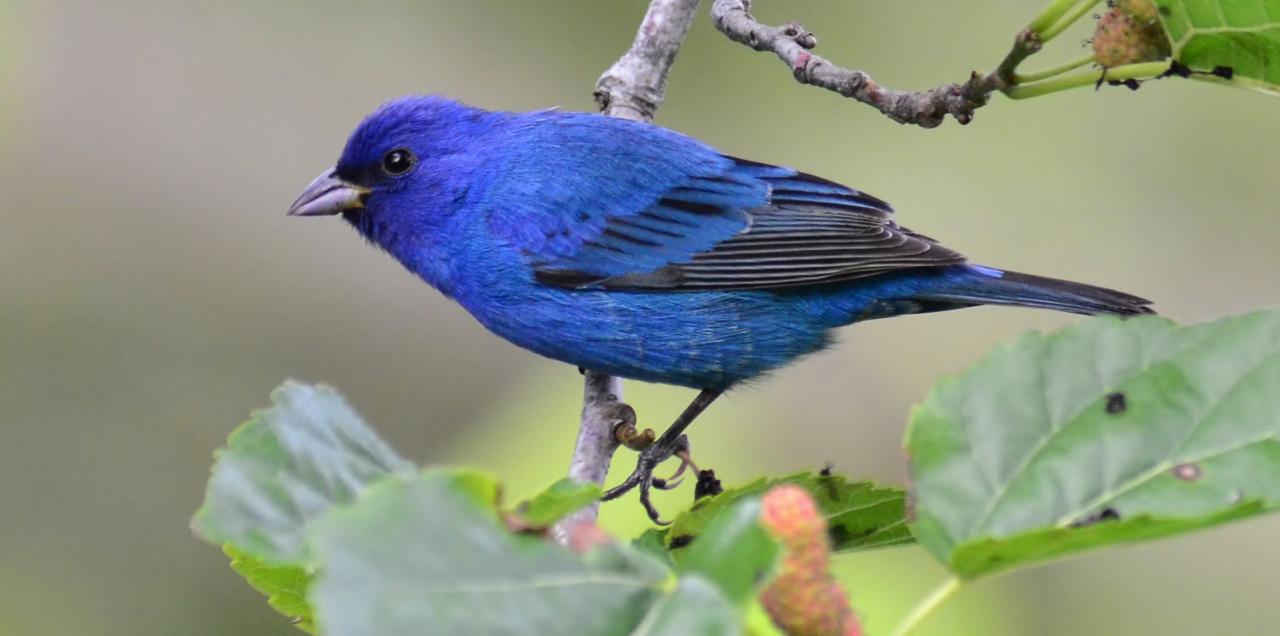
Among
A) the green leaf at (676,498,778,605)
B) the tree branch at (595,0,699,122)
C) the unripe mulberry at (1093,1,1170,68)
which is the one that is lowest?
the green leaf at (676,498,778,605)

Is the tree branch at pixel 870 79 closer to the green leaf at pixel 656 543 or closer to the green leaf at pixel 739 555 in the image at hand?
the green leaf at pixel 656 543

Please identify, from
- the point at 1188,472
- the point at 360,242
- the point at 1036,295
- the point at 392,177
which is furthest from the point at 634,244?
the point at 360,242

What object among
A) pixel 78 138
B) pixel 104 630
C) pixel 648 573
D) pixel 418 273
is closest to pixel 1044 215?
pixel 418 273

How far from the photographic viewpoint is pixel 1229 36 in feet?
9.71

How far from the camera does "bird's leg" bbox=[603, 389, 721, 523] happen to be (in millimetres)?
4317

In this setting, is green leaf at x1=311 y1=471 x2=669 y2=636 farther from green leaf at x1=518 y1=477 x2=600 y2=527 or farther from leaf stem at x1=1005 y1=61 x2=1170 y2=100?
leaf stem at x1=1005 y1=61 x2=1170 y2=100

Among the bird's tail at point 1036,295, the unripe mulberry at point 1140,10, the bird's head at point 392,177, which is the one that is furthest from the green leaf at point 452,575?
the bird's head at point 392,177

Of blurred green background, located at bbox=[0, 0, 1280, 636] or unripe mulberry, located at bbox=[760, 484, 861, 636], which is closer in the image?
unripe mulberry, located at bbox=[760, 484, 861, 636]

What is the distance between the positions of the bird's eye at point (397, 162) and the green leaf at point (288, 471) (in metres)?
2.92

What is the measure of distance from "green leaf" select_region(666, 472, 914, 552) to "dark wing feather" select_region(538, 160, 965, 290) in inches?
79.7

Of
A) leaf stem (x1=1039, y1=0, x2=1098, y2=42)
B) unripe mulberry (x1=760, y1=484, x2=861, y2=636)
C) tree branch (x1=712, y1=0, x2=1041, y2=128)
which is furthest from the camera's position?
tree branch (x1=712, y1=0, x2=1041, y2=128)

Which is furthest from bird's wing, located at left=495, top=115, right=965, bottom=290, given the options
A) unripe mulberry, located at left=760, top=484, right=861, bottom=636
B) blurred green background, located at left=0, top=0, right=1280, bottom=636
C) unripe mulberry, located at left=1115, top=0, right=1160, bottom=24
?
unripe mulberry, located at left=760, top=484, right=861, bottom=636

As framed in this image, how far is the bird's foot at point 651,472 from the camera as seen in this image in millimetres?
4309

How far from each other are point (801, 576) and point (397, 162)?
11.9 ft
